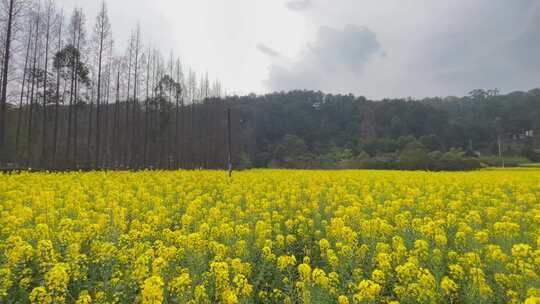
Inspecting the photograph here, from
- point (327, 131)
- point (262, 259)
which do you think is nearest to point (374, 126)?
point (327, 131)

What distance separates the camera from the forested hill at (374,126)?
72125 millimetres

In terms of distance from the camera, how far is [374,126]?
283 feet

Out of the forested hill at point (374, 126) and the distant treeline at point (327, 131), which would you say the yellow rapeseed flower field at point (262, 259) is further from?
the forested hill at point (374, 126)

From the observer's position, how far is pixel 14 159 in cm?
2797

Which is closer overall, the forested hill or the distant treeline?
the distant treeline

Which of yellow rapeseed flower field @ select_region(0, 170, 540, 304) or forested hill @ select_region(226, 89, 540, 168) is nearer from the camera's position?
yellow rapeseed flower field @ select_region(0, 170, 540, 304)

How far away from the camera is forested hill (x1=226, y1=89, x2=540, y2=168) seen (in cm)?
7212

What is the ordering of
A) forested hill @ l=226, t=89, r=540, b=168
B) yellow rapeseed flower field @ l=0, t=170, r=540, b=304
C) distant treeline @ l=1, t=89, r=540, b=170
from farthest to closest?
forested hill @ l=226, t=89, r=540, b=168 → distant treeline @ l=1, t=89, r=540, b=170 → yellow rapeseed flower field @ l=0, t=170, r=540, b=304

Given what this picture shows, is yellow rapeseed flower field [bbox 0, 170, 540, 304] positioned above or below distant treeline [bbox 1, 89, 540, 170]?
below

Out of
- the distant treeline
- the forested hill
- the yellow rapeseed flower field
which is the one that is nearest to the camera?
the yellow rapeseed flower field

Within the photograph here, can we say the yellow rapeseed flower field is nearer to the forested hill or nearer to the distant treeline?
the distant treeline

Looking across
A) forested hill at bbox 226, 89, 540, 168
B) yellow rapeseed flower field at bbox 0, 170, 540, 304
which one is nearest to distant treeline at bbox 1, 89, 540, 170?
forested hill at bbox 226, 89, 540, 168

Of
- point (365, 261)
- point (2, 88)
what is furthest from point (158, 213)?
point (2, 88)

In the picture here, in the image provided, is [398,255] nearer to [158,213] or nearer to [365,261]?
[365,261]
